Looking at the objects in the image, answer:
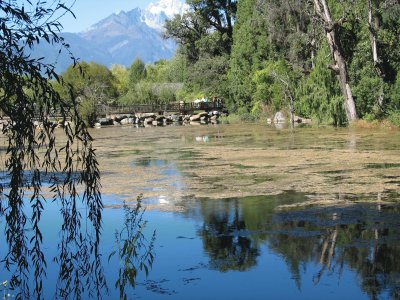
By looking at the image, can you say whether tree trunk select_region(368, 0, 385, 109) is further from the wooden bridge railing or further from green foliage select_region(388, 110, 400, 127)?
the wooden bridge railing

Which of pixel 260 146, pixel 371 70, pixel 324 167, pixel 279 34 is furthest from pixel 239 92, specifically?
pixel 324 167

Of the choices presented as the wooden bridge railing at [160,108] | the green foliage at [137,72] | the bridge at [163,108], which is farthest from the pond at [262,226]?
the green foliage at [137,72]

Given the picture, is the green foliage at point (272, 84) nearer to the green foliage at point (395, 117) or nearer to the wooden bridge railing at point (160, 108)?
the green foliage at point (395, 117)

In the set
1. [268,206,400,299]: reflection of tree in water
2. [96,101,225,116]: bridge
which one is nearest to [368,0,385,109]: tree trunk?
[268,206,400,299]: reflection of tree in water

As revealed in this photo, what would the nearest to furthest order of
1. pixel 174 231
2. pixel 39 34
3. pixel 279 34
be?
pixel 39 34
pixel 174 231
pixel 279 34

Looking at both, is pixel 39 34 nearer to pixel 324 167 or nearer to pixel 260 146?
pixel 324 167

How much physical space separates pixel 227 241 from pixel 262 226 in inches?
38.8

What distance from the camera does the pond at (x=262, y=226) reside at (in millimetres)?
7109

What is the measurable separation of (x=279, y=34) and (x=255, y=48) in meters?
7.61

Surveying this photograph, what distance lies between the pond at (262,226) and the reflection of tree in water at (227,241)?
2cm

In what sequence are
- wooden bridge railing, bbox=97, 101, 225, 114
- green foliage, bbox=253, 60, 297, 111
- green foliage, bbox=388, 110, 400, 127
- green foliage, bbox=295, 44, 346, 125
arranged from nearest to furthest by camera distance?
green foliage, bbox=388, 110, 400, 127, green foliage, bbox=295, 44, 346, 125, green foliage, bbox=253, 60, 297, 111, wooden bridge railing, bbox=97, 101, 225, 114

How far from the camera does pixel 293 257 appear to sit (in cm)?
803

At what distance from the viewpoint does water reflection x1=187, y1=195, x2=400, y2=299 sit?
741 cm

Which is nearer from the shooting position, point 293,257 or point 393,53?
point 293,257
